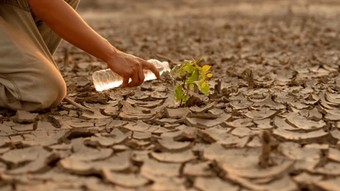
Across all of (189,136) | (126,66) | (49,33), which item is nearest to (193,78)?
(126,66)

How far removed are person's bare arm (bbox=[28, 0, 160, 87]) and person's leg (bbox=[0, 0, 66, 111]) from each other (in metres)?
0.13

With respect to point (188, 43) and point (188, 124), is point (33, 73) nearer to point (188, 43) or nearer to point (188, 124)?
point (188, 124)

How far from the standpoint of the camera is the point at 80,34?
190 cm

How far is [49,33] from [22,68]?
12.7 inches

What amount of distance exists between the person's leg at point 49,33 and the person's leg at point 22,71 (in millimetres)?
137

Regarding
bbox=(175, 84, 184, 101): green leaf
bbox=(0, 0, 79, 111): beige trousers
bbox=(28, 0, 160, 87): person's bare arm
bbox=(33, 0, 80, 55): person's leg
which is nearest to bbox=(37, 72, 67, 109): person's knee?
bbox=(0, 0, 79, 111): beige trousers

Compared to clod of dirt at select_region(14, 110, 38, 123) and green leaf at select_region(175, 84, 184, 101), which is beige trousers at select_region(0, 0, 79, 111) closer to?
clod of dirt at select_region(14, 110, 38, 123)

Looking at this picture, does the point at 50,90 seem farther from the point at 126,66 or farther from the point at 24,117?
the point at 126,66

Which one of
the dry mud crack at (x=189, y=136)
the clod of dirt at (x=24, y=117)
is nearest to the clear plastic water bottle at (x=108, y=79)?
the dry mud crack at (x=189, y=136)

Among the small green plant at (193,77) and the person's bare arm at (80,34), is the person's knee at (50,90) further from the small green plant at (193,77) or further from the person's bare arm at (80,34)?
the small green plant at (193,77)

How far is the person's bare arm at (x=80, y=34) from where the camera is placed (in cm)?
188

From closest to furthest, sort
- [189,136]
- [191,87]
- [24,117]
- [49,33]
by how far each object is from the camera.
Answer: [189,136]
[24,117]
[191,87]
[49,33]

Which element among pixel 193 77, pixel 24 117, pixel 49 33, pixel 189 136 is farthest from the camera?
pixel 49 33

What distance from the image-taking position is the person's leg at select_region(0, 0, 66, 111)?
A: 1952mm
